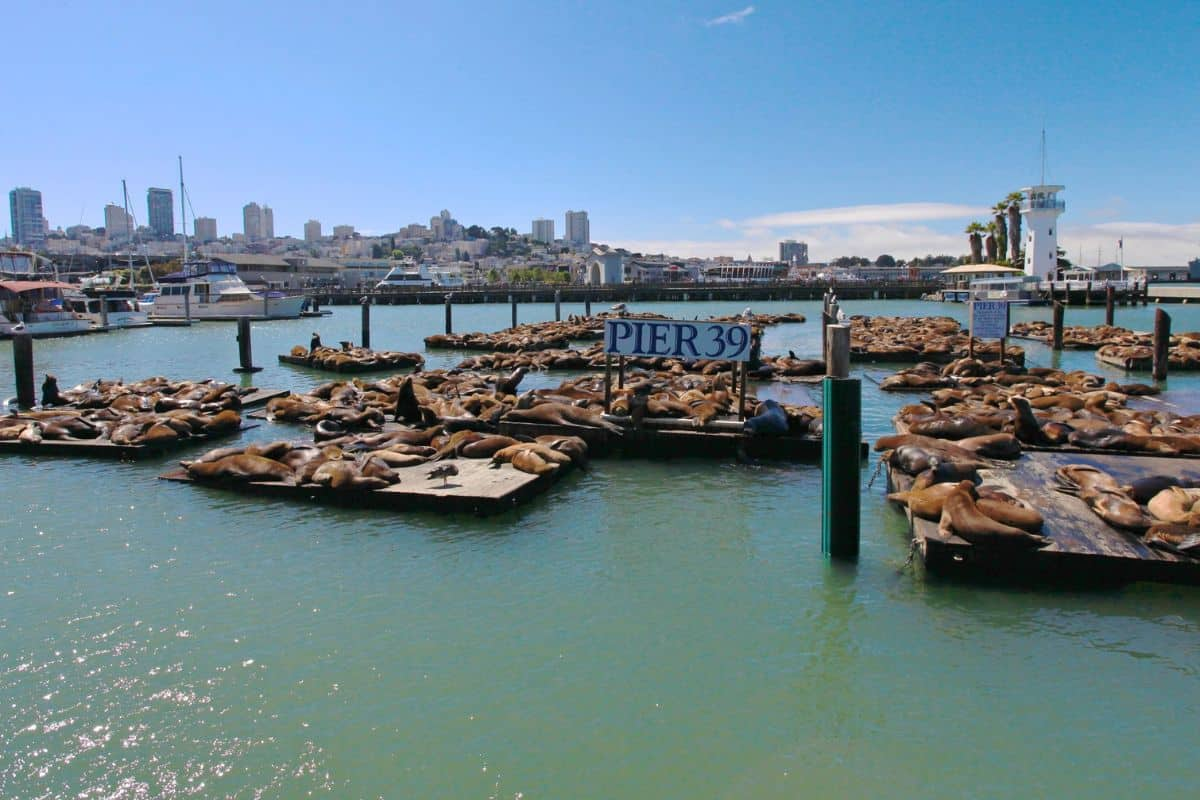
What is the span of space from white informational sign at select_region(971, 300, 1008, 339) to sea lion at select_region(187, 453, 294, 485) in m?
14.2

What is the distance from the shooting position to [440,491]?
8.55 metres

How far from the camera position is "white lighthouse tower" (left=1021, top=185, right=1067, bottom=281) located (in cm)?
6053

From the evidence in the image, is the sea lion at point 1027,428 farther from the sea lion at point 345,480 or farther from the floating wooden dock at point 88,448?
the floating wooden dock at point 88,448

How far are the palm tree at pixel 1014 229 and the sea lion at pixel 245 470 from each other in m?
72.1

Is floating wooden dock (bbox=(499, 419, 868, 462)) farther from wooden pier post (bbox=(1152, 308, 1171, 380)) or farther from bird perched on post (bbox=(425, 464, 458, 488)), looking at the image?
wooden pier post (bbox=(1152, 308, 1171, 380))

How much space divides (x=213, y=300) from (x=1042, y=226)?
181 feet

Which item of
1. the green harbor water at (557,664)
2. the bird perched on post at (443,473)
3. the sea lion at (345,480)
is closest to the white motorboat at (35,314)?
the sea lion at (345,480)

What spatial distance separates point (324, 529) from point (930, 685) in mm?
5407

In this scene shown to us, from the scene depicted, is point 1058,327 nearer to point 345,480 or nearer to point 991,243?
point 345,480

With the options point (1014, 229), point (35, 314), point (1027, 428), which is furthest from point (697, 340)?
point (1014, 229)

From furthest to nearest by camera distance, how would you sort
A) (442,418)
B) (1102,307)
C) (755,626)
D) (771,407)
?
(1102,307) → (442,418) → (771,407) → (755,626)

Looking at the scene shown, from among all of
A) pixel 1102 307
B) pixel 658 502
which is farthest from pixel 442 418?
pixel 1102 307

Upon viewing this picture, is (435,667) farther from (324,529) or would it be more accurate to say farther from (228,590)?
(324,529)

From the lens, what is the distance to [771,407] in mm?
11461
